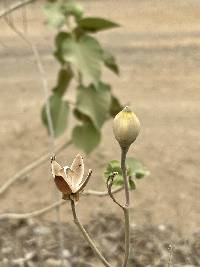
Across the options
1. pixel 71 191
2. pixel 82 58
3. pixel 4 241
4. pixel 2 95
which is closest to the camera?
pixel 71 191

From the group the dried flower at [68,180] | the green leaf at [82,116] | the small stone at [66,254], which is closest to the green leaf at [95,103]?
the green leaf at [82,116]

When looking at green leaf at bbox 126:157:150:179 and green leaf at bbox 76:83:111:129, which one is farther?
green leaf at bbox 76:83:111:129

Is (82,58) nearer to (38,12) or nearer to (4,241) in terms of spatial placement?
(4,241)

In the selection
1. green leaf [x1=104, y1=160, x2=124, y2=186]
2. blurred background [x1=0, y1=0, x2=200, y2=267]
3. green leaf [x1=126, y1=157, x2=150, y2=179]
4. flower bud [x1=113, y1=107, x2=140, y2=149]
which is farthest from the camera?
blurred background [x1=0, y1=0, x2=200, y2=267]

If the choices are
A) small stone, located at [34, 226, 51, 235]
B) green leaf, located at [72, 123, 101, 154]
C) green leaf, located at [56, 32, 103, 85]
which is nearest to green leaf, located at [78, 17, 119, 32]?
green leaf, located at [56, 32, 103, 85]

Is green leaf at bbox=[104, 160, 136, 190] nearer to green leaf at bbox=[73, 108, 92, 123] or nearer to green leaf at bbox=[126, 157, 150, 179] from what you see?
green leaf at bbox=[126, 157, 150, 179]

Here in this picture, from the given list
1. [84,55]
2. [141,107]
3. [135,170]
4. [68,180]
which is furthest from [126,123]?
[141,107]

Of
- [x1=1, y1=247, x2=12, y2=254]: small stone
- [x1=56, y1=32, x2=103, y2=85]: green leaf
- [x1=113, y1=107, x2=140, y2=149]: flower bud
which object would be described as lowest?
[x1=1, y1=247, x2=12, y2=254]: small stone

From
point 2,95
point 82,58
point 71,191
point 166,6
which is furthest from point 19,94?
Answer: point 71,191
